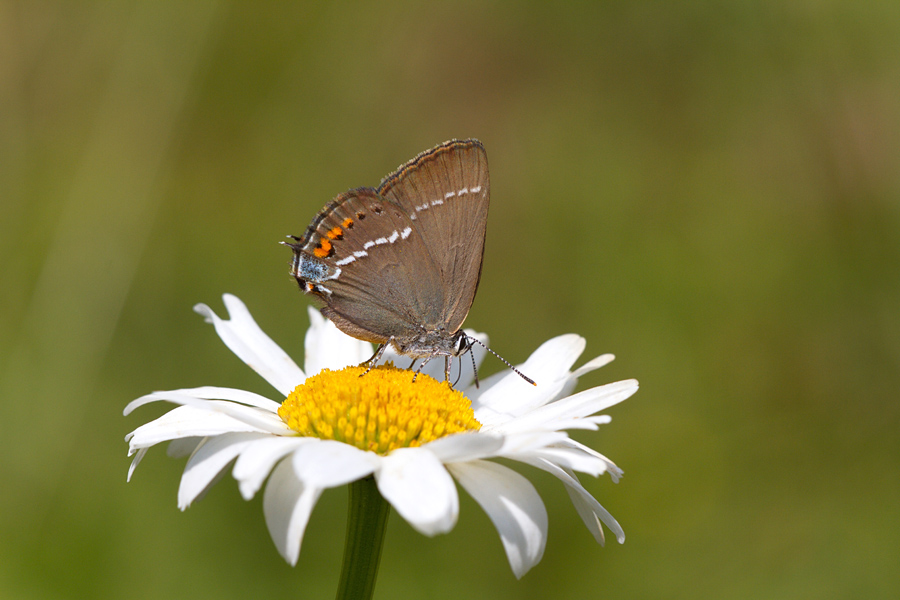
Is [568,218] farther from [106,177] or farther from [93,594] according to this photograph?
[93,594]

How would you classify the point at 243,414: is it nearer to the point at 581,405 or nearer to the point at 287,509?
the point at 287,509

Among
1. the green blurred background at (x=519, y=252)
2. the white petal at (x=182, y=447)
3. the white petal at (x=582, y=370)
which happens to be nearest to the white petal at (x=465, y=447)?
the white petal at (x=582, y=370)


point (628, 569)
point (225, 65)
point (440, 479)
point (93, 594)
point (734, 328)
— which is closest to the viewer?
point (440, 479)

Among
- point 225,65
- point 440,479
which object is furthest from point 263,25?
point 440,479

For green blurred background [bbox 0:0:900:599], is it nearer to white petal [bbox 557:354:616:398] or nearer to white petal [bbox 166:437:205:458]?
white petal [bbox 166:437:205:458]

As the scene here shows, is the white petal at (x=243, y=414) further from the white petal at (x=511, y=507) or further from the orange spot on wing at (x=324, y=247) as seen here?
the orange spot on wing at (x=324, y=247)

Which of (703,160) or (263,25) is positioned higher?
(263,25)
